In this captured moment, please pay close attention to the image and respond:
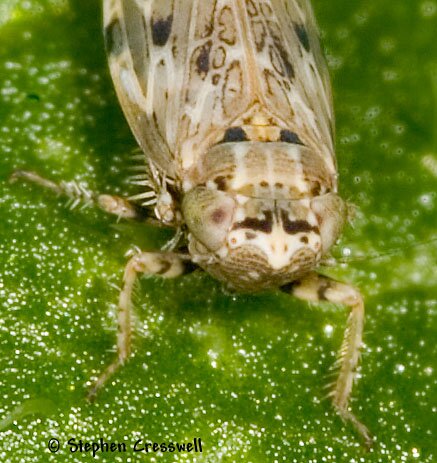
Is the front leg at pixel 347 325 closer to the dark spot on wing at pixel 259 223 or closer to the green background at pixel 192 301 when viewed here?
the green background at pixel 192 301

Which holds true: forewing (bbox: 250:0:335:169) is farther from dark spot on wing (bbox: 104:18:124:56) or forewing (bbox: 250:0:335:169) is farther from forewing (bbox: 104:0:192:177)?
dark spot on wing (bbox: 104:18:124:56)

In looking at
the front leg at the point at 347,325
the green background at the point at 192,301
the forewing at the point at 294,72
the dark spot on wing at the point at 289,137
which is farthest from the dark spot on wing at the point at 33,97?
the front leg at the point at 347,325

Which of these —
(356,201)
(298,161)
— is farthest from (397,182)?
(298,161)

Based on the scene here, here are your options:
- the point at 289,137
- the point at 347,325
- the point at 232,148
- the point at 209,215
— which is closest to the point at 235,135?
the point at 232,148

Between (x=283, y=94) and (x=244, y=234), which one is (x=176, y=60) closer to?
(x=283, y=94)

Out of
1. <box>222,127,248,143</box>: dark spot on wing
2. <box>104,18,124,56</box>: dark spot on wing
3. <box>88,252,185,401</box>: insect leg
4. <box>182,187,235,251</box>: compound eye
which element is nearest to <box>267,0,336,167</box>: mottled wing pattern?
<box>222,127,248,143</box>: dark spot on wing
